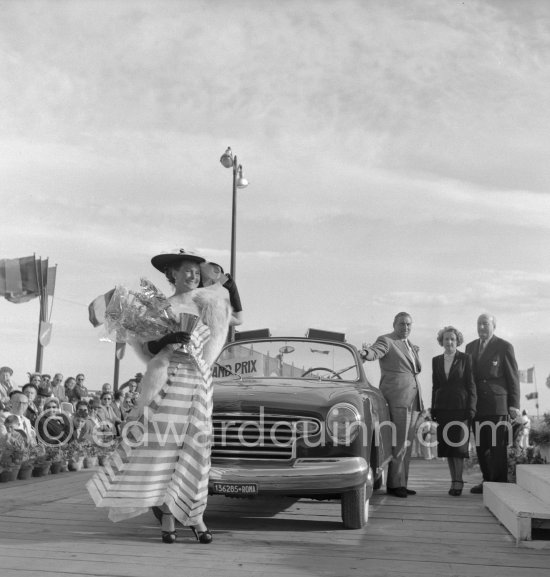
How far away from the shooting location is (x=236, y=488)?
Result: 5789 millimetres

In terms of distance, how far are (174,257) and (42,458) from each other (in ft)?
19.4

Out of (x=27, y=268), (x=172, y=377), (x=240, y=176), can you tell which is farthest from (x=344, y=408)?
(x=27, y=268)

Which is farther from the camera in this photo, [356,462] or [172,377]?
[356,462]

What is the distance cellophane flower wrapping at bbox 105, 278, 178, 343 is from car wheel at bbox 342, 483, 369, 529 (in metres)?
1.85

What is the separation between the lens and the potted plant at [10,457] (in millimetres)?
9539

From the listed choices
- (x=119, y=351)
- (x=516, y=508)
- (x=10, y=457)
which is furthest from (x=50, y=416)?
(x=119, y=351)

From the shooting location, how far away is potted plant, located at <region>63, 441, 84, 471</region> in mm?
11523

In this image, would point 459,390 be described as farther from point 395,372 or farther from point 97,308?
point 97,308

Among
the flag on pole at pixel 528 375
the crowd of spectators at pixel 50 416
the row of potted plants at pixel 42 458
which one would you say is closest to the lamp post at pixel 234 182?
the crowd of spectators at pixel 50 416

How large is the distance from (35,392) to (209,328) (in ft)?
24.2

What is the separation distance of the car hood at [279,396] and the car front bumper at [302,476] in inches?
16.6

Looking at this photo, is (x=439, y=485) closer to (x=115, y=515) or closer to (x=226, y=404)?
(x=226, y=404)

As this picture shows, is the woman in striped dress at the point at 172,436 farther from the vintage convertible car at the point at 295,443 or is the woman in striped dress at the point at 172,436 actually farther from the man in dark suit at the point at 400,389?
the man in dark suit at the point at 400,389

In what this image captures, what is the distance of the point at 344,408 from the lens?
596 cm
